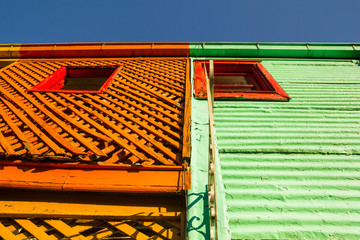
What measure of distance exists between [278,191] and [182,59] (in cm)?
349

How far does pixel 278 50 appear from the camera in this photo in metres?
4.45

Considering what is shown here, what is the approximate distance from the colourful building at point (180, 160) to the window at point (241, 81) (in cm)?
5

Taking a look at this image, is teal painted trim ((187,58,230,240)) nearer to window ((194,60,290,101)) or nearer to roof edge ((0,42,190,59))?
window ((194,60,290,101))

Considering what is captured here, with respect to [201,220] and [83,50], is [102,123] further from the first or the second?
[83,50]

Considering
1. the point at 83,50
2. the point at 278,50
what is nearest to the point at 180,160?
the point at 278,50

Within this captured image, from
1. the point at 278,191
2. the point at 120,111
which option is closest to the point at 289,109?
the point at 278,191

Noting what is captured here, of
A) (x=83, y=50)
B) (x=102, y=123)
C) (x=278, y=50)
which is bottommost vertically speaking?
(x=102, y=123)

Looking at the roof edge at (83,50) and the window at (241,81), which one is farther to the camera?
the roof edge at (83,50)

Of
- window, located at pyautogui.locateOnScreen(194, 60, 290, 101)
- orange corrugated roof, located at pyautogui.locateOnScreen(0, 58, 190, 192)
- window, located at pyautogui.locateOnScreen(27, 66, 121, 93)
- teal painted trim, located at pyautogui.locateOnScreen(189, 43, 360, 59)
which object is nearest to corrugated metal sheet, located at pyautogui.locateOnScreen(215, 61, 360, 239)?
window, located at pyautogui.locateOnScreen(194, 60, 290, 101)

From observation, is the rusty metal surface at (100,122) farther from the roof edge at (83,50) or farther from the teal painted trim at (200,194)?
the roof edge at (83,50)

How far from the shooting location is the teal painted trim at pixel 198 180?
1.48 meters

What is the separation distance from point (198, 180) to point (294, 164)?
1.07 m

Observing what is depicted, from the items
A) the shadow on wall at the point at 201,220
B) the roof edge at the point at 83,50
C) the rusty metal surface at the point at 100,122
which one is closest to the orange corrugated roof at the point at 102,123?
the rusty metal surface at the point at 100,122

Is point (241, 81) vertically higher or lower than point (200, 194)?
higher
